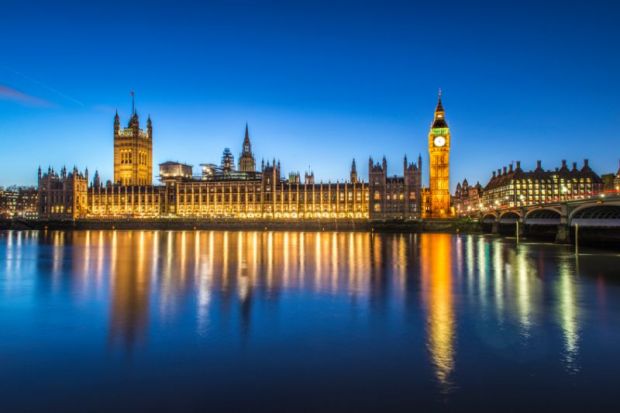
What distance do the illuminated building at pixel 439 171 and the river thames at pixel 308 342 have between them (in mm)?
98144

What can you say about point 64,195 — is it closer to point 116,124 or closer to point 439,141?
point 116,124

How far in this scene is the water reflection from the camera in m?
16.0

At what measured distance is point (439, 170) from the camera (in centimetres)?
12788

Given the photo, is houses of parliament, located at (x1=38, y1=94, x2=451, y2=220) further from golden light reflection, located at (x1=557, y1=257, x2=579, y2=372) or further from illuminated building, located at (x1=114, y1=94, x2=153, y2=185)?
golden light reflection, located at (x1=557, y1=257, x2=579, y2=372)

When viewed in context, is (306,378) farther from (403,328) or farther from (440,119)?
(440,119)

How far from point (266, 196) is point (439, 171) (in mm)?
45974

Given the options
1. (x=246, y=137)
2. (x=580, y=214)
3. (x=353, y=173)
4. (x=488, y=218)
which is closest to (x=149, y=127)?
(x=246, y=137)

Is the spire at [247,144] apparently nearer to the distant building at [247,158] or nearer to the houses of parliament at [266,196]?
the distant building at [247,158]

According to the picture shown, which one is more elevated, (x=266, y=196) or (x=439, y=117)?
(x=439, y=117)

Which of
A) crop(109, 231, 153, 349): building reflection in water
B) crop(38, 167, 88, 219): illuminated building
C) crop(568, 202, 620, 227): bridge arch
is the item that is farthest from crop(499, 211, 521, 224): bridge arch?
crop(38, 167, 88, 219): illuminated building

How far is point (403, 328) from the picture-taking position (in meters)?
16.6

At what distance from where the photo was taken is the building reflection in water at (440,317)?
1269 cm

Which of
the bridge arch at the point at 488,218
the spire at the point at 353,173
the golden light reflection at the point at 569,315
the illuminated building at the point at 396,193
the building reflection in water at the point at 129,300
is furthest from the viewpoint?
the spire at the point at 353,173

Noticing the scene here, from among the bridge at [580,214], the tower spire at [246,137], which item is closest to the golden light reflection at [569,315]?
the bridge at [580,214]
